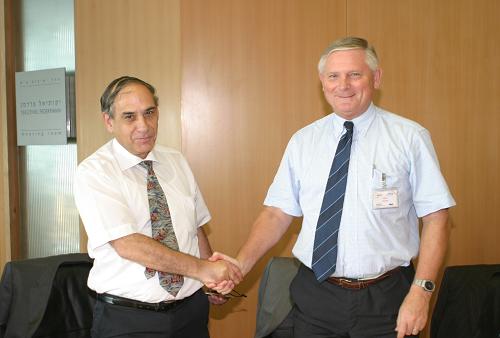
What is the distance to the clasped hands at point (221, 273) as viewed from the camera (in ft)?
7.29

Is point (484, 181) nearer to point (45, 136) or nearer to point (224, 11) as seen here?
point (224, 11)

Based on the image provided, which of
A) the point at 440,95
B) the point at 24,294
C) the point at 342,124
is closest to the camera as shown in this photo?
the point at 342,124

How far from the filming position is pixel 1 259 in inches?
158

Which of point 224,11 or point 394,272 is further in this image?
point 224,11

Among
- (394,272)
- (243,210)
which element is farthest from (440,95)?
(394,272)

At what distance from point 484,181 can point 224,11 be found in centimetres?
209

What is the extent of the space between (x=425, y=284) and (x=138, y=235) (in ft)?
3.67

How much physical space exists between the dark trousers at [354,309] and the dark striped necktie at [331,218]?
0.25 ft

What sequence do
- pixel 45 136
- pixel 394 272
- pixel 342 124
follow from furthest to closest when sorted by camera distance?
pixel 45 136 → pixel 342 124 → pixel 394 272

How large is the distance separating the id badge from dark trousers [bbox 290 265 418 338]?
0.27m

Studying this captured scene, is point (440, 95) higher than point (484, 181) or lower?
higher

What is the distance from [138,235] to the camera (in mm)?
2014

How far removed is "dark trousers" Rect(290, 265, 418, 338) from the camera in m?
1.80

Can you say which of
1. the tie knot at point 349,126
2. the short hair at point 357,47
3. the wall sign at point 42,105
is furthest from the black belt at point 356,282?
the wall sign at point 42,105
